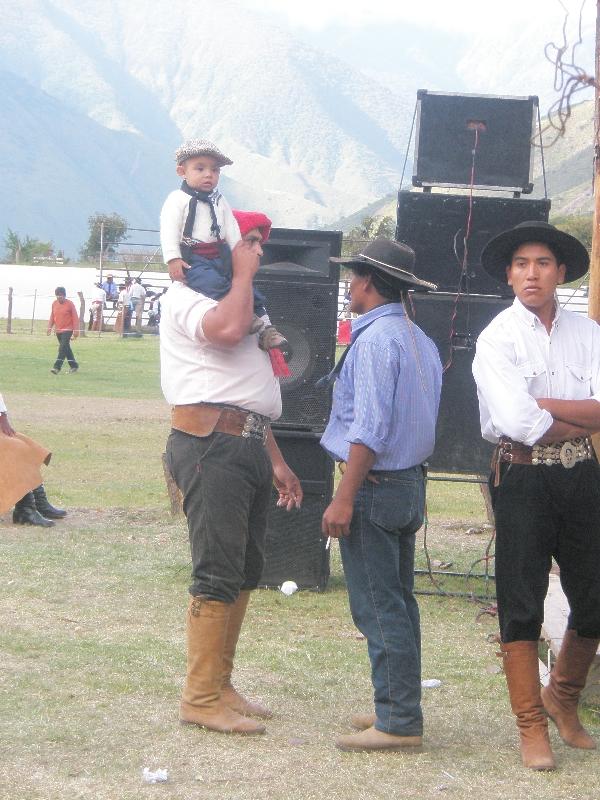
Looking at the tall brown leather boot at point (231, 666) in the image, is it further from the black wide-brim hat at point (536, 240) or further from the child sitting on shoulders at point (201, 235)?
the black wide-brim hat at point (536, 240)

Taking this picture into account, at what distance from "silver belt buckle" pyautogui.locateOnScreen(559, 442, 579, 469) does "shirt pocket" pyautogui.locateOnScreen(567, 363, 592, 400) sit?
6.8 inches

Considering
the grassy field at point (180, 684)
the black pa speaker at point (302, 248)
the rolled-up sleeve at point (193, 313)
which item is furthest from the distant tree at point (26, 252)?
the rolled-up sleeve at point (193, 313)

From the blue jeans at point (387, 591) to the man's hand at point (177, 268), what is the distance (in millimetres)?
1001

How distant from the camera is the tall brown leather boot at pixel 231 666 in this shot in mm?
4754

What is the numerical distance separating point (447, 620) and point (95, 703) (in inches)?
93.8

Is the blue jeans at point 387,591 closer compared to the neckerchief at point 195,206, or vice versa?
the blue jeans at point 387,591

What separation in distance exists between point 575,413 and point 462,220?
3019 millimetres

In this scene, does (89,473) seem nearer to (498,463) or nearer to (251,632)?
(251,632)

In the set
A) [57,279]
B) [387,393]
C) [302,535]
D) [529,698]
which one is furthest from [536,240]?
[57,279]

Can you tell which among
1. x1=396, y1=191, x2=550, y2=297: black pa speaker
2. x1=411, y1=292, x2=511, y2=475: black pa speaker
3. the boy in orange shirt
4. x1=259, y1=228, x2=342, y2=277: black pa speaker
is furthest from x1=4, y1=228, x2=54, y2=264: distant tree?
x1=411, y1=292, x2=511, y2=475: black pa speaker

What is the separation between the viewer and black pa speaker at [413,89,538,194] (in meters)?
7.20

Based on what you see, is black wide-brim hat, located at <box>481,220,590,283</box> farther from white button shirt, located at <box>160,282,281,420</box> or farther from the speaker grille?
the speaker grille

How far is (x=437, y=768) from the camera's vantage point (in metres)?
4.36

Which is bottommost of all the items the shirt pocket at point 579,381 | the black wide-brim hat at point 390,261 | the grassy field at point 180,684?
the grassy field at point 180,684
